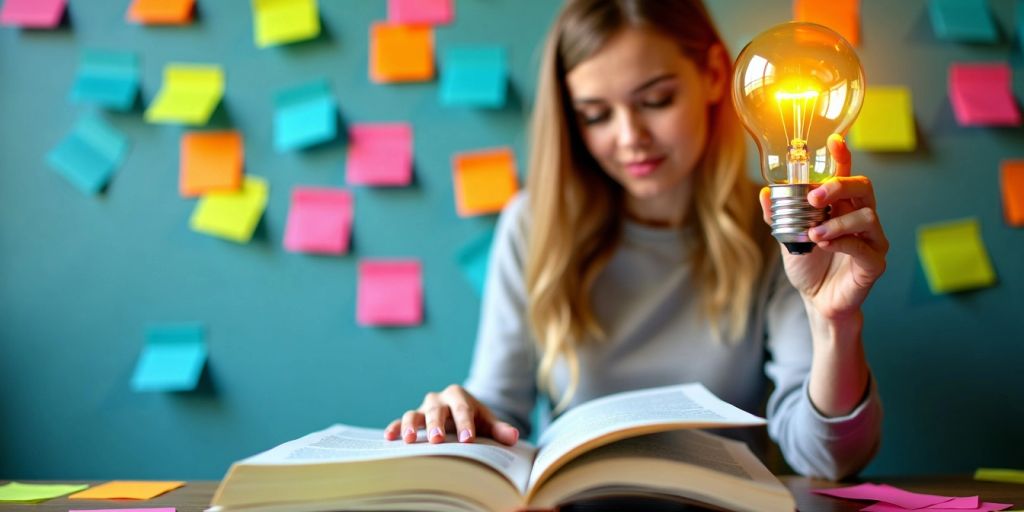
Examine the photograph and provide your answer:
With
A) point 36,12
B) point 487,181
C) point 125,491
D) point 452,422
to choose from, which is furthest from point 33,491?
point 36,12

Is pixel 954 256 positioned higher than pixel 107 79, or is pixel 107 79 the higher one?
pixel 107 79

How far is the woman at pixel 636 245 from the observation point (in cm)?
109

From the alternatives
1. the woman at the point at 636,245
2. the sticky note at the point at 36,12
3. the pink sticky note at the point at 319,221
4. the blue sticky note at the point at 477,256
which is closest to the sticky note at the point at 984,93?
the woman at the point at 636,245

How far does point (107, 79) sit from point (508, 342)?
0.80 meters

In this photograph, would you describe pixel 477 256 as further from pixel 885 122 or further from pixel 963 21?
pixel 963 21

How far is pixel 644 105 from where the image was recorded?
109cm

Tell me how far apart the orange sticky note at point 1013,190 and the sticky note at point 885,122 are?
0.51 feet

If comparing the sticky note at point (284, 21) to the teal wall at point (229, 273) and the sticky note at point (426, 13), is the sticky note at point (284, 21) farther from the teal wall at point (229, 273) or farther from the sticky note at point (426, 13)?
the sticky note at point (426, 13)

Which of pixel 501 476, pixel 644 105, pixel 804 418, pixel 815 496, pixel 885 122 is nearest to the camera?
pixel 501 476

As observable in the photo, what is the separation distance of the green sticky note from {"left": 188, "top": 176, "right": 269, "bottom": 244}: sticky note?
1.85 feet

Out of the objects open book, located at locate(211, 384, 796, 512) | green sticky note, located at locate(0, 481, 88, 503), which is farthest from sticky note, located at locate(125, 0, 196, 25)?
open book, located at locate(211, 384, 796, 512)

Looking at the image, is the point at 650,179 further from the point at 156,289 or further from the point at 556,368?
the point at 156,289

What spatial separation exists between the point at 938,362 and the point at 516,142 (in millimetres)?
760

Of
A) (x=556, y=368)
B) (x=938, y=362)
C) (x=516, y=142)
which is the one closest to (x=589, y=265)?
(x=556, y=368)
